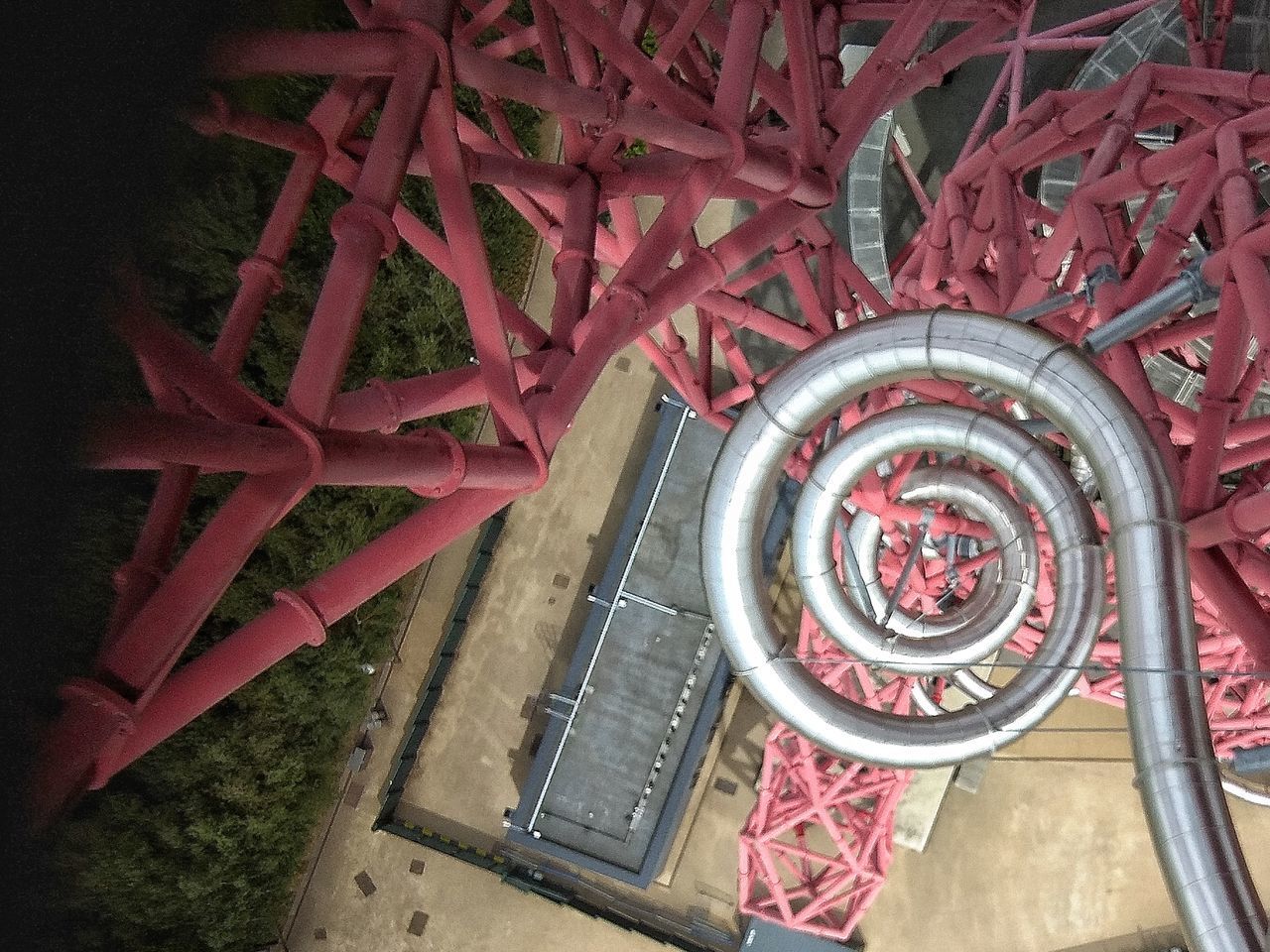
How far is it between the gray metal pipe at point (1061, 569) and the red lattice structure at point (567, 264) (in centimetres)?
77

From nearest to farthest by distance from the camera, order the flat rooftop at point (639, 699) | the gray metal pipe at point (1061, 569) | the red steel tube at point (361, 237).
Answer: the red steel tube at point (361, 237) < the gray metal pipe at point (1061, 569) < the flat rooftop at point (639, 699)

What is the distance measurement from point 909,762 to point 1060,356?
4758mm

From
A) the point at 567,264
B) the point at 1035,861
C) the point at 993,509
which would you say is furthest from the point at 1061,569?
the point at 1035,861

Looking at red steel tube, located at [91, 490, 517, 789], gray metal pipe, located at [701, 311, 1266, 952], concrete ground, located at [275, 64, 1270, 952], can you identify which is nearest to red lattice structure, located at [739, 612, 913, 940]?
concrete ground, located at [275, 64, 1270, 952]

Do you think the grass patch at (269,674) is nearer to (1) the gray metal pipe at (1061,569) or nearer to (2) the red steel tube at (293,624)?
(2) the red steel tube at (293,624)

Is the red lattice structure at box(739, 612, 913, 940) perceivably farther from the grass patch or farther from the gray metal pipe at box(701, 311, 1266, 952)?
the grass patch

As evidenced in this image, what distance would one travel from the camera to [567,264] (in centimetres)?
933

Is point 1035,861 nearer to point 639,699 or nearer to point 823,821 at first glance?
point 823,821

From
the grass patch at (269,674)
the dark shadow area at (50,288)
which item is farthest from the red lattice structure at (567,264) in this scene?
the grass patch at (269,674)

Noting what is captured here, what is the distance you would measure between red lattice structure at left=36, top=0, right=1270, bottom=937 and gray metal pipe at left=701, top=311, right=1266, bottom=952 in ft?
2.53

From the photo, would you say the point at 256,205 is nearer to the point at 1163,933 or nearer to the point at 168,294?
the point at 168,294

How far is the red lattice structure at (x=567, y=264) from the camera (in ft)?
17.5

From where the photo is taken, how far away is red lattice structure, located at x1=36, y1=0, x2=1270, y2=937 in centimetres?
532

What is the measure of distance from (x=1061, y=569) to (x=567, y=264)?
653cm
